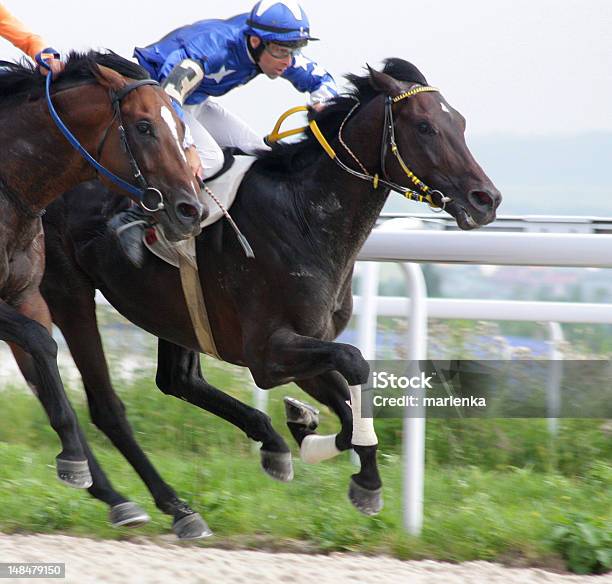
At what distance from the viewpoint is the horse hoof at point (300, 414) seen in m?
4.28

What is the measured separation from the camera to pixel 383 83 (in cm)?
392

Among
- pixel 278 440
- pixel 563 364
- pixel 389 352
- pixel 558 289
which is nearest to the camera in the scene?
pixel 278 440

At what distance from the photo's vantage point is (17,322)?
11.6 feet

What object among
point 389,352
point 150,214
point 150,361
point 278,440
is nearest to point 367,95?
point 150,214

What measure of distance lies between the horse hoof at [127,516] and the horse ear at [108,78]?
1432mm

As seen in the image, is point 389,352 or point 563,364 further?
point 389,352

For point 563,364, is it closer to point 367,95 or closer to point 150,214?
point 367,95

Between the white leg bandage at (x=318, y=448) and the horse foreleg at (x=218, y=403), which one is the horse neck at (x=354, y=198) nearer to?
the white leg bandage at (x=318, y=448)

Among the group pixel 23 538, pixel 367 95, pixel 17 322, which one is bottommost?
pixel 23 538

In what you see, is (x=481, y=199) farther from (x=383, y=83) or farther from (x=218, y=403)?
(x=218, y=403)

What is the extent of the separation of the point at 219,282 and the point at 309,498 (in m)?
0.95

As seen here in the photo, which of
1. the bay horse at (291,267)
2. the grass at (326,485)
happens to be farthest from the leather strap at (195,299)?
the grass at (326,485)

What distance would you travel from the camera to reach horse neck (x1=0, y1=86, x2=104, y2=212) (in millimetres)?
3658

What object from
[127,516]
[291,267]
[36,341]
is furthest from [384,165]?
[127,516]
